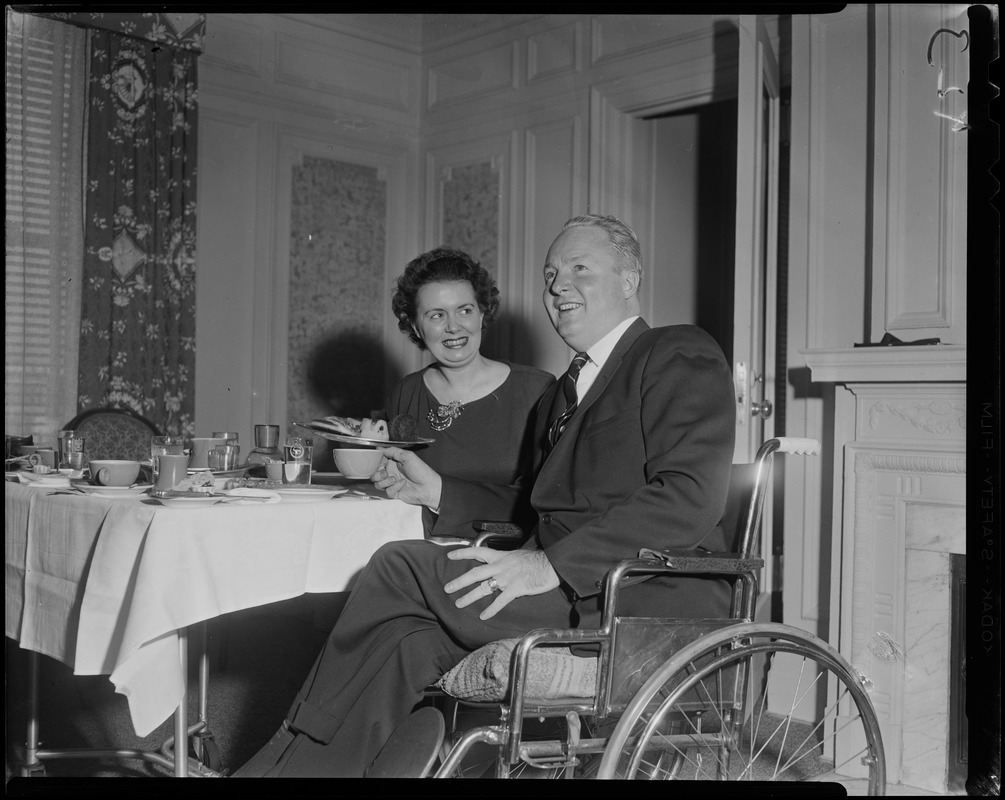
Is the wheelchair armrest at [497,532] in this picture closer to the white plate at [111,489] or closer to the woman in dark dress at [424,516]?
the woman in dark dress at [424,516]

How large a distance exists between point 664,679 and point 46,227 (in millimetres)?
3596

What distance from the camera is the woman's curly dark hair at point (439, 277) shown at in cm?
287

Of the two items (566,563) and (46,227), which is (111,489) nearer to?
(566,563)

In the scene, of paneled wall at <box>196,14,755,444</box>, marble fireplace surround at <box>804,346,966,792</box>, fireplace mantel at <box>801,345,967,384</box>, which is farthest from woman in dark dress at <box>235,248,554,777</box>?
paneled wall at <box>196,14,755,444</box>

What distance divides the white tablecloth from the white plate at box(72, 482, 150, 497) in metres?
0.05

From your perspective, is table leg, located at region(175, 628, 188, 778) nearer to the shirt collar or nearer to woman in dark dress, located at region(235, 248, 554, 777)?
woman in dark dress, located at region(235, 248, 554, 777)

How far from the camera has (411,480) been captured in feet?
7.10

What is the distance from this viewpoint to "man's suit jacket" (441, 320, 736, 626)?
173 cm

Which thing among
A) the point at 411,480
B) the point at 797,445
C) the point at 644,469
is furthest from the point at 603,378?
the point at 411,480

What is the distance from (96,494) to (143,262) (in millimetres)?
2599

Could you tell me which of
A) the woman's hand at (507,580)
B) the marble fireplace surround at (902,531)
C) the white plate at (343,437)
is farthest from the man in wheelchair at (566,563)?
the marble fireplace surround at (902,531)

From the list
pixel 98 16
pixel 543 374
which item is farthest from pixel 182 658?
pixel 98 16

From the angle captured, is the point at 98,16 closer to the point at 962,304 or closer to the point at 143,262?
the point at 143,262

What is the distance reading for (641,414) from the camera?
185cm
